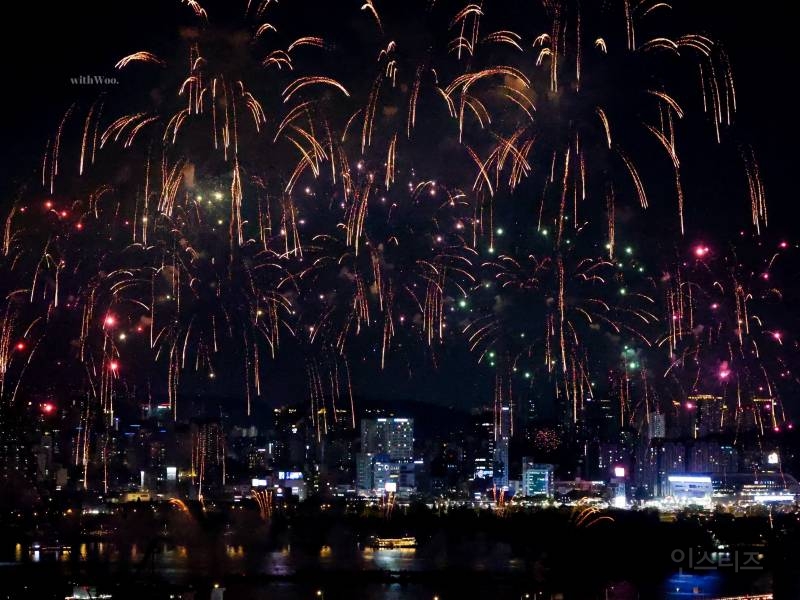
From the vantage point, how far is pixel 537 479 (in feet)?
282

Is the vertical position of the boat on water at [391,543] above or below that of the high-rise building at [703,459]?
below

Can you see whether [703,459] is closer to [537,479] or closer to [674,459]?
[674,459]

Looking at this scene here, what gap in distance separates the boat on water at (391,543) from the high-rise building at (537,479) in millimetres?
40040

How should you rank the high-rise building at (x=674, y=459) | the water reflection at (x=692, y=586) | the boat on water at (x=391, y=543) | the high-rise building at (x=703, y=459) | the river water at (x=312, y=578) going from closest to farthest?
1. the river water at (x=312, y=578)
2. the water reflection at (x=692, y=586)
3. the boat on water at (x=391, y=543)
4. the high-rise building at (x=674, y=459)
5. the high-rise building at (x=703, y=459)

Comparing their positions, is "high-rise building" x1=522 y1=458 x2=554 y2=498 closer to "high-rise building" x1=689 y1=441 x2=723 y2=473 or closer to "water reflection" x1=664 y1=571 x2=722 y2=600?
"high-rise building" x1=689 y1=441 x2=723 y2=473

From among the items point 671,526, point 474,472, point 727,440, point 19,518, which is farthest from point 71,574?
point 474,472

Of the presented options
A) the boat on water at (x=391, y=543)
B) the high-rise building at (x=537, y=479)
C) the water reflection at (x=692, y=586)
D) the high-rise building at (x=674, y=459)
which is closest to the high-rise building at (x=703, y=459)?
the high-rise building at (x=674, y=459)

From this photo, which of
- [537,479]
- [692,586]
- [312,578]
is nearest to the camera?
[692,586]

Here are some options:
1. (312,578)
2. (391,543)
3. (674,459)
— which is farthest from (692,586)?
(674,459)

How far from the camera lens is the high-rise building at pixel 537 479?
85.4 m

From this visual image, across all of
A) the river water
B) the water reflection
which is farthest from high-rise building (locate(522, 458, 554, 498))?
the water reflection

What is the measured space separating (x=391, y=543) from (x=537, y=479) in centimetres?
4345

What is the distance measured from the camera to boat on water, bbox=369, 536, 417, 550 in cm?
4412

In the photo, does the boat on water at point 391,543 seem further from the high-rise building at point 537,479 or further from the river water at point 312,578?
the high-rise building at point 537,479
